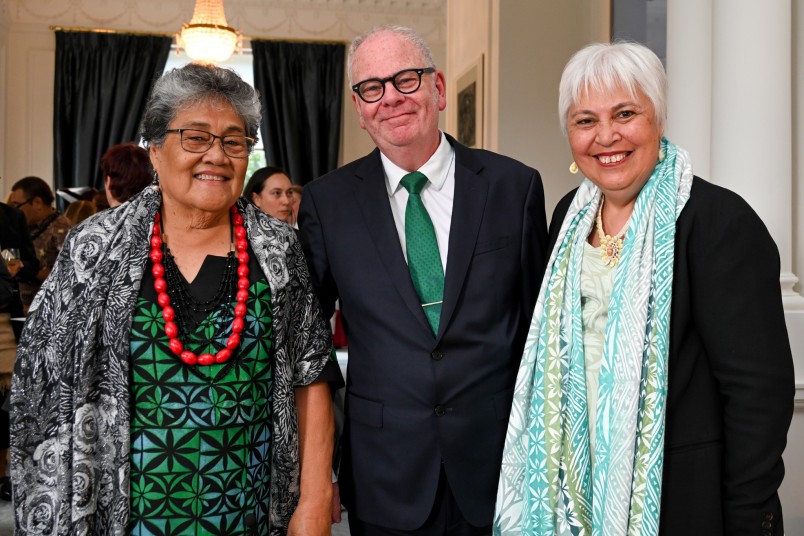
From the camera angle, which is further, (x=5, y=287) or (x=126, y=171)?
(x=5, y=287)

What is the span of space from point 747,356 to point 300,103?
8.51 meters

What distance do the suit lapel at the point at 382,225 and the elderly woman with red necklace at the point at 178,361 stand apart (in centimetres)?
19

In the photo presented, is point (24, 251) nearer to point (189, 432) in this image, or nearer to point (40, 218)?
point (40, 218)

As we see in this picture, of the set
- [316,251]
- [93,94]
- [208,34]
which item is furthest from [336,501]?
[93,94]

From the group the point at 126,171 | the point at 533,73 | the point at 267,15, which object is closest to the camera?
the point at 126,171

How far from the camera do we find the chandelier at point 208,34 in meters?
6.93

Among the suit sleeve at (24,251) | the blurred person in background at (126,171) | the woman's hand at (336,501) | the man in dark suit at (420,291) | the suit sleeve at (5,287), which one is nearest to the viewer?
the man in dark suit at (420,291)

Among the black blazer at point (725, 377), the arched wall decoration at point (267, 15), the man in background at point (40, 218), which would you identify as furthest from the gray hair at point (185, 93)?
the arched wall decoration at point (267, 15)

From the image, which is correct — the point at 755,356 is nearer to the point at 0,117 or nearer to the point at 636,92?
the point at 636,92

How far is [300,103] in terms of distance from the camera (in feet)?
31.4

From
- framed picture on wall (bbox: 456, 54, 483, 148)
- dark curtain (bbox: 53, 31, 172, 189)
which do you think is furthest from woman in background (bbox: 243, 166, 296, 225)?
dark curtain (bbox: 53, 31, 172, 189)

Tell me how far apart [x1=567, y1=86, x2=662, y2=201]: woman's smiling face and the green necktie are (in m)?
0.40

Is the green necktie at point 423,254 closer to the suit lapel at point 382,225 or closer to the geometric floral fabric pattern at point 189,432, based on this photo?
the suit lapel at point 382,225

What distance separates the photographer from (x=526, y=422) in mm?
1804
